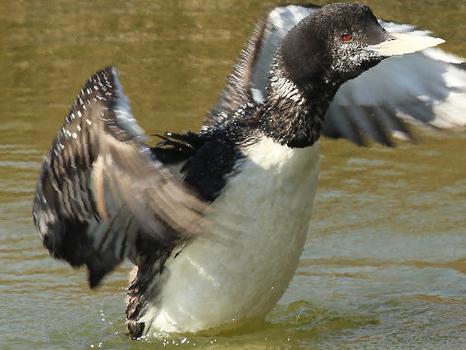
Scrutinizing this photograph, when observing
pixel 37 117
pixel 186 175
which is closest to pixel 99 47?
pixel 37 117

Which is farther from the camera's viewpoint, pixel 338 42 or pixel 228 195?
pixel 338 42

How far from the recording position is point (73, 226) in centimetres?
643

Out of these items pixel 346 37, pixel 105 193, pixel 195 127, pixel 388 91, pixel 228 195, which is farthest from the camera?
pixel 195 127

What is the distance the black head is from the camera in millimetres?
6609

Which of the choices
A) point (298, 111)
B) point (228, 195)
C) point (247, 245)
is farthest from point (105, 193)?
point (298, 111)

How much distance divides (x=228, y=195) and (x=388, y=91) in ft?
5.68

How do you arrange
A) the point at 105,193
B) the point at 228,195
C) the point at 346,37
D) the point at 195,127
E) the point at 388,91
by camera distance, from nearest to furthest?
the point at 105,193
the point at 228,195
the point at 346,37
the point at 388,91
the point at 195,127

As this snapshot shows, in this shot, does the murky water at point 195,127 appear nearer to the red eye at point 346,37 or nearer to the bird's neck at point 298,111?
the bird's neck at point 298,111

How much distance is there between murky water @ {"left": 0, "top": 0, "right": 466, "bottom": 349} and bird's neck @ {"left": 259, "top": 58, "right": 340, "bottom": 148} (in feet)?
3.84

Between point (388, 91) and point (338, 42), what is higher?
point (338, 42)

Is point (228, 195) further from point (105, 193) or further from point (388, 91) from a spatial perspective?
point (388, 91)

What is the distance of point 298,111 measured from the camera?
6688mm

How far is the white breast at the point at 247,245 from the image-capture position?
651 cm

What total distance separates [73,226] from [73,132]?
0.55 metres
